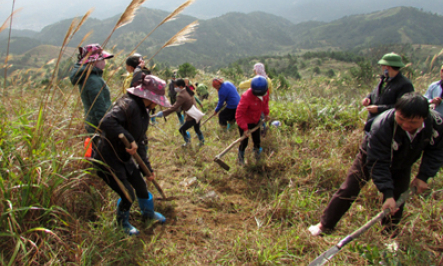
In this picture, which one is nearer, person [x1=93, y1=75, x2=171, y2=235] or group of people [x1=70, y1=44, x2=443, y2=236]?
group of people [x1=70, y1=44, x2=443, y2=236]

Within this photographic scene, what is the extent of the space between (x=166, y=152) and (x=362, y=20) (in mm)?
234517

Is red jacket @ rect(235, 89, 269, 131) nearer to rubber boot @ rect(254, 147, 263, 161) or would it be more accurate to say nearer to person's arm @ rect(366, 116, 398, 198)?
rubber boot @ rect(254, 147, 263, 161)

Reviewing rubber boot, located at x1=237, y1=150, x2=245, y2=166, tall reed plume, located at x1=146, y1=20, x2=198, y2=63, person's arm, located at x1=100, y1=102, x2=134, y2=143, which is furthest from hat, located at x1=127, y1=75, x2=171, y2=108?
rubber boot, located at x1=237, y1=150, x2=245, y2=166

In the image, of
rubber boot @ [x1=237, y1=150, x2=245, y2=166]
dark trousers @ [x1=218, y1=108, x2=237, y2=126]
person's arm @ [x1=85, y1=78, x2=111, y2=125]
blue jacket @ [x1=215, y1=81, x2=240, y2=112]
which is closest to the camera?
person's arm @ [x1=85, y1=78, x2=111, y2=125]

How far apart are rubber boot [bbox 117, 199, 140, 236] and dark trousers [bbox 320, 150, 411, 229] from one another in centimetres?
196

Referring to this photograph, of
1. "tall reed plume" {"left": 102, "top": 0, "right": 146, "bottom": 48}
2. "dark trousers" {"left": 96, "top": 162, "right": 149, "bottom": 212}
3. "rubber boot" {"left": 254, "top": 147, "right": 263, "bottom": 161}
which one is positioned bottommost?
"rubber boot" {"left": 254, "top": 147, "right": 263, "bottom": 161}

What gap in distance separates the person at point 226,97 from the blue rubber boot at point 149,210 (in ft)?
8.16

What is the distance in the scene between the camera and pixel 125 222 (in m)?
2.47

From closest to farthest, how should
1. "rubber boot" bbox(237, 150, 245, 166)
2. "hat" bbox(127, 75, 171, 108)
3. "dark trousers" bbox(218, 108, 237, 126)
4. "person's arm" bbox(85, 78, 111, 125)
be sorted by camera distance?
"hat" bbox(127, 75, 171, 108) < "person's arm" bbox(85, 78, 111, 125) < "rubber boot" bbox(237, 150, 245, 166) < "dark trousers" bbox(218, 108, 237, 126)

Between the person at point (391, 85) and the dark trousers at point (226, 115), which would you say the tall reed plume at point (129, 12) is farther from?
the dark trousers at point (226, 115)

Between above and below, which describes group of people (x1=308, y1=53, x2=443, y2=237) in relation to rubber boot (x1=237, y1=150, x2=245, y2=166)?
above

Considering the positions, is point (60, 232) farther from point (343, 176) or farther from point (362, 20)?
point (362, 20)

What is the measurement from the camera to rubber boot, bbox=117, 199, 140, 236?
7.95ft

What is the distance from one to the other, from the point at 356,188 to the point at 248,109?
6.52 feet
